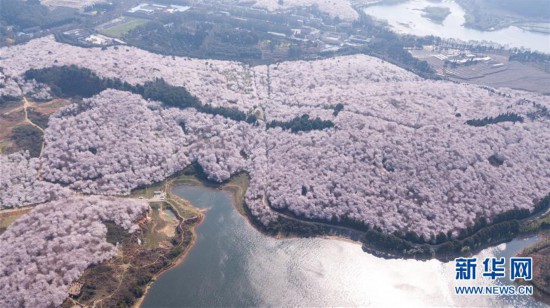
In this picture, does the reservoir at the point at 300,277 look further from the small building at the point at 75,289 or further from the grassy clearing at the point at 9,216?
the grassy clearing at the point at 9,216

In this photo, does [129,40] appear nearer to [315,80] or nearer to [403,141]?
[315,80]

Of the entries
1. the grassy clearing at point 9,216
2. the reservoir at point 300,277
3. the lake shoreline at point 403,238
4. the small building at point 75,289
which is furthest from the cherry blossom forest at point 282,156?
the reservoir at point 300,277

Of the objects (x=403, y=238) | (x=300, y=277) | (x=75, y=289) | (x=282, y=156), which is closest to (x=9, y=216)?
(x=75, y=289)

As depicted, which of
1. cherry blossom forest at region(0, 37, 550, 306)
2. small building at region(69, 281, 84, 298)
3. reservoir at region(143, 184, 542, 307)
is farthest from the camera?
cherry blossom forest at region(0, 37, 550, 306)

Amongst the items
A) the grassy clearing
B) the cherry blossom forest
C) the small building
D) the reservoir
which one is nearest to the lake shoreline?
the reservoir

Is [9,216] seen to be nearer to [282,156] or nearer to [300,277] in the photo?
[300,277]

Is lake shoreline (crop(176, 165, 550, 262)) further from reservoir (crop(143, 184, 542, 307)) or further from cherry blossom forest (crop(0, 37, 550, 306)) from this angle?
cherry blossom forest (crop(0, 37, 550, 306))
